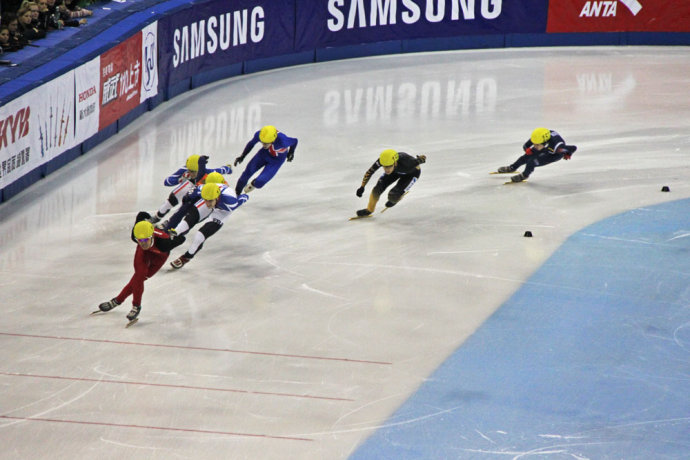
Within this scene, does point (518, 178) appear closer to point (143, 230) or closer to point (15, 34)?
point (143, 230)

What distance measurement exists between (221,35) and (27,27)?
17.8 ft

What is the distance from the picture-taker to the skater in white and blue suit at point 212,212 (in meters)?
10.5

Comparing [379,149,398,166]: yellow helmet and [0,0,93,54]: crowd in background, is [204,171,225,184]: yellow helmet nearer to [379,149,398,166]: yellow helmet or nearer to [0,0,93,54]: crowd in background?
[379,149,398,166]: yellow helmet

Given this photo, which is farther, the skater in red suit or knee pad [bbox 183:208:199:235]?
knee pad [bbox 183:208:199:235]

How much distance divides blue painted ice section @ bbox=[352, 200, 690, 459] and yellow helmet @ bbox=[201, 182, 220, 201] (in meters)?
3.08

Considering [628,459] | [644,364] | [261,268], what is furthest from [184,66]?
[628,459]

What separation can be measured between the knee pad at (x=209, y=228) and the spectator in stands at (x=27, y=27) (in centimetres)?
583

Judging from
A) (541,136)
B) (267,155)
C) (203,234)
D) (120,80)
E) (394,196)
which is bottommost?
(394,196)

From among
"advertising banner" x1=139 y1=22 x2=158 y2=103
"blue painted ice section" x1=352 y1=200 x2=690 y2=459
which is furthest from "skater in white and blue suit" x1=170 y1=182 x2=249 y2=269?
"advertising banner" x1=139 y1=22 x2=158 y2=103

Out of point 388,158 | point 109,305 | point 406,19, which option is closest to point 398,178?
point 388,158

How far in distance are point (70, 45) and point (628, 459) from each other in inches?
423

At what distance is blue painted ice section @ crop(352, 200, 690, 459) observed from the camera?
736 centimetres

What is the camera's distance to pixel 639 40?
25203 millimetres

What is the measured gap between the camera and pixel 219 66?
66.1ft
